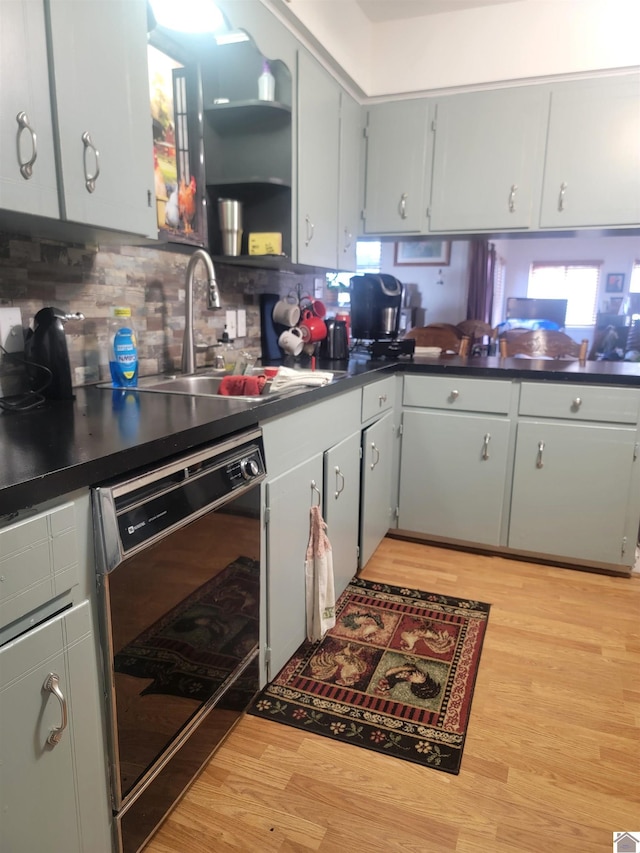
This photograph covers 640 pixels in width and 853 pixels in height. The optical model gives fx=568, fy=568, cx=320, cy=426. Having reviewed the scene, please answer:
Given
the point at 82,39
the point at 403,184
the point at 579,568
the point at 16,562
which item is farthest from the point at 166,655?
the point at 403,184

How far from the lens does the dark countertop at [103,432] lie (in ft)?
2.74

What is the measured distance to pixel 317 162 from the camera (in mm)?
2402

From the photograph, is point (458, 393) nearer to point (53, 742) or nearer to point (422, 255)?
point (53, 742)

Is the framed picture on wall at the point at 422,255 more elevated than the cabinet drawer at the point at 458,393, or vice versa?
the framed picture on wall at the point at 422,255

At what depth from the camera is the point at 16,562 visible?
0.79 m

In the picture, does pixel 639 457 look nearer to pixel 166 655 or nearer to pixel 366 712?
pixel 366 712

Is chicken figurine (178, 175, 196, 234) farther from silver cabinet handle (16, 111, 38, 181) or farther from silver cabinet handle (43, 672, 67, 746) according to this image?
silver cabinet handle (43, 672, 67, 746)

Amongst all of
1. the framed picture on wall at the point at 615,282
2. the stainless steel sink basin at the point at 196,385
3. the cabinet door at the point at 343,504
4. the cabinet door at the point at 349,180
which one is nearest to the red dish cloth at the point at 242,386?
the stainless steel sink basin at the point at 196,385

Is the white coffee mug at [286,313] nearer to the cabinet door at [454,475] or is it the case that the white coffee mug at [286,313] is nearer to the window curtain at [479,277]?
the cabinet door at [454,475]

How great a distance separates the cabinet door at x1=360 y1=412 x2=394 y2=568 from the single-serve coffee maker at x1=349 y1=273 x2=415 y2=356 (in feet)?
1.54

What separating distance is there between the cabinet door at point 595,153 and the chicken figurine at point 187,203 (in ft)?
5.42

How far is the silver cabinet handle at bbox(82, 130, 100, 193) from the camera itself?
1.25 metres

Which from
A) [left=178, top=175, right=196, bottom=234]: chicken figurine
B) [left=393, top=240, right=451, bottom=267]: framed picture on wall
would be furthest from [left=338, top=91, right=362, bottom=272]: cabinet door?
[left=393, top=240, right=451, bottom=267]: framed picture on wall

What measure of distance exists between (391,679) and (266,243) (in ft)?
5.41
